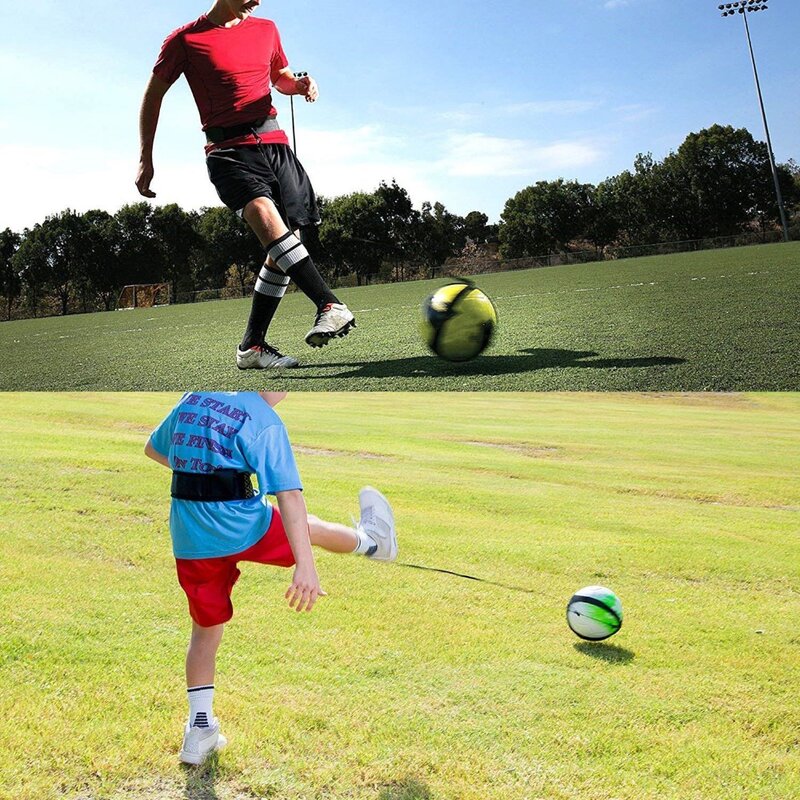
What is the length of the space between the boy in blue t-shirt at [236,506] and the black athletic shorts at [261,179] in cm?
74

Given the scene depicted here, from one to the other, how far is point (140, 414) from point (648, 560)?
40.0 feet

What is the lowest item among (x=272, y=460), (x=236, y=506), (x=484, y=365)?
(x=236, y=506)

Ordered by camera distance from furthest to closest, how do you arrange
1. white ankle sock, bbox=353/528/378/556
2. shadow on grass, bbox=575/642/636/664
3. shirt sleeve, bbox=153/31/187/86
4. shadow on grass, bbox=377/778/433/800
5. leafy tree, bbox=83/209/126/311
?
1. shadow on grass, bbox=575/642/636/664
2. shadow on grass, bbox=377/778/433/800
3. white ankle sock, bbox=353/528/378/556
4. leafy tree, bbox=83/209/126/311
5. shirt sleeve, bbox=153/31/187/86

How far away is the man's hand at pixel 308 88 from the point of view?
5.39 feet

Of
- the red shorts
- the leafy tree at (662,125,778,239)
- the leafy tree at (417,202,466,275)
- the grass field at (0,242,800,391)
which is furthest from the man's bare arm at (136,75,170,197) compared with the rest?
the red shorts

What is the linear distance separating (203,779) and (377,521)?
314 centimetres

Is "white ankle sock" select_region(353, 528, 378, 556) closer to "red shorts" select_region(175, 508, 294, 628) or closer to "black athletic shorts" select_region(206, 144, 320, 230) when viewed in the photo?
"red shorts" select_region(175, 508, 294, 628)

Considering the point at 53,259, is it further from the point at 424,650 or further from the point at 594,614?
the point at 594,614

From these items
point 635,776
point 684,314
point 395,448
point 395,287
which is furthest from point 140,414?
point 395,287

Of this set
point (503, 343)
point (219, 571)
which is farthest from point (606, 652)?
point (503, 343)

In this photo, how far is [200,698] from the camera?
12.3 ft

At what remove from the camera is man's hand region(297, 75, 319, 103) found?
5.39 feet

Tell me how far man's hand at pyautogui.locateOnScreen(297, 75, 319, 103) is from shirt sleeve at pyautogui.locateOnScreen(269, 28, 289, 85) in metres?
0.05

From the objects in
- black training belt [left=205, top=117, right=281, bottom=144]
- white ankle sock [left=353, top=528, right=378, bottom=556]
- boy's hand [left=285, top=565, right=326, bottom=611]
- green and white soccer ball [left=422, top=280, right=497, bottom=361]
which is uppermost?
black training belt [left=205, top=117, right=281, bottom=144]
